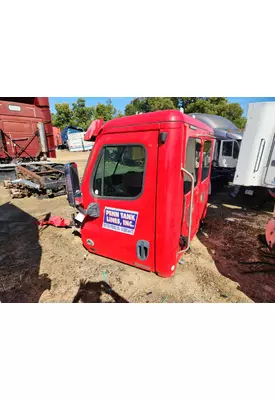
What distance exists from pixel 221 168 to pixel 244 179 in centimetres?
530

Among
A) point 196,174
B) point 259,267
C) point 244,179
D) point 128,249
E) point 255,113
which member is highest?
point 255,113

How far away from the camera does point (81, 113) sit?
40.5 meters

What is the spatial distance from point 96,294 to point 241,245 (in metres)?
3.07

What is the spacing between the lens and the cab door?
228cm

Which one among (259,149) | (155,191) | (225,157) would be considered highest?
(259,149)

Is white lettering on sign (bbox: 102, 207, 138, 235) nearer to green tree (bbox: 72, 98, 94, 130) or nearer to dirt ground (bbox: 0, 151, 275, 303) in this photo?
dirt ground (bbox: 0, 151, 275, 303)

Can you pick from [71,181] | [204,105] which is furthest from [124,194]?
[204,105]

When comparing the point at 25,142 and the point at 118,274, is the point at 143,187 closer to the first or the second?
the point at 118,274

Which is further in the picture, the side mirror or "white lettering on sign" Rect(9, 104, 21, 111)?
"white lettering on sign" Rect(9, 104, 21, 111)

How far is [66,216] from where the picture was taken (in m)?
5.40

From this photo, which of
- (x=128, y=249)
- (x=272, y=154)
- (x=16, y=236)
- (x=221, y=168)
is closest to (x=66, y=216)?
(x=16, y=236)

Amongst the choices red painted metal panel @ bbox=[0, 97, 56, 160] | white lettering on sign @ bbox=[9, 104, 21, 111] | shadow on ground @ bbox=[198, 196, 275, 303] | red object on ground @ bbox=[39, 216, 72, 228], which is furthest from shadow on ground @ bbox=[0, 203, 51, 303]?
white lettering on sign @ bbox=[9, 104, 21, 111]

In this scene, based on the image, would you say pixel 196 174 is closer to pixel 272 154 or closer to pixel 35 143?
pixel 272 154

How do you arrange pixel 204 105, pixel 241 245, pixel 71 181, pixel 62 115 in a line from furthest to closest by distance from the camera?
pixel 62 115 → pixel 204 105 → pixel 241 245 → pixel 71 181
